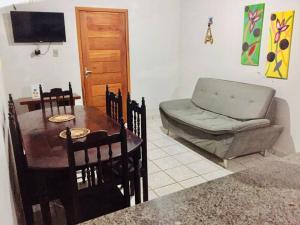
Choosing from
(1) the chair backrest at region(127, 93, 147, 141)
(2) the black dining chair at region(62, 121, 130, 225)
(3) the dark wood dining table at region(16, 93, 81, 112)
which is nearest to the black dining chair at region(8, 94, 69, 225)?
(2) the black dining chair at region(62, 121, 130, 225)

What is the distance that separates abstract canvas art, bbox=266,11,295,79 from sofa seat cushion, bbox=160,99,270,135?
694 millimetres

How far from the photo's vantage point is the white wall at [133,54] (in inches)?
155

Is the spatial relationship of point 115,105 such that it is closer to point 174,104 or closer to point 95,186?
point 95,186

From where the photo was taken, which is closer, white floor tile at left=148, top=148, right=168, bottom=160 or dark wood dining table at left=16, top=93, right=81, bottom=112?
white floor tile at left=148, top=148, right=168, bottom=160

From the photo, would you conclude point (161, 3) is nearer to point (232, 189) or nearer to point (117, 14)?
Answer: point (117, 14)

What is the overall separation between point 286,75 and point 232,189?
2717 mm

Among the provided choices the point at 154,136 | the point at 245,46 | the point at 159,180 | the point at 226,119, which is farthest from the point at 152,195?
the point at 245,46

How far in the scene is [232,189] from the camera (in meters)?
1.06

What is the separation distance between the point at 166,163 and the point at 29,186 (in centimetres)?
187

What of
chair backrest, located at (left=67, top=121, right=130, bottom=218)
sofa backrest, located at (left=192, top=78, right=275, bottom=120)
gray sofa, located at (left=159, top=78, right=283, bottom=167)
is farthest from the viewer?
sofa backrest, located at (left=192, top=78, right=275, bottom=120)

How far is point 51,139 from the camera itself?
83.6 inches

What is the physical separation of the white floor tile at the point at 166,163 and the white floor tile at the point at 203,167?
0.19m

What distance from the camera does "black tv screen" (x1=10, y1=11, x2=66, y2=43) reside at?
377 centimetres

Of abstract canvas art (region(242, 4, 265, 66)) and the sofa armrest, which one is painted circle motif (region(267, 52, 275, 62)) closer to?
abstract canvas art (region(242, 4, 265, 66))
